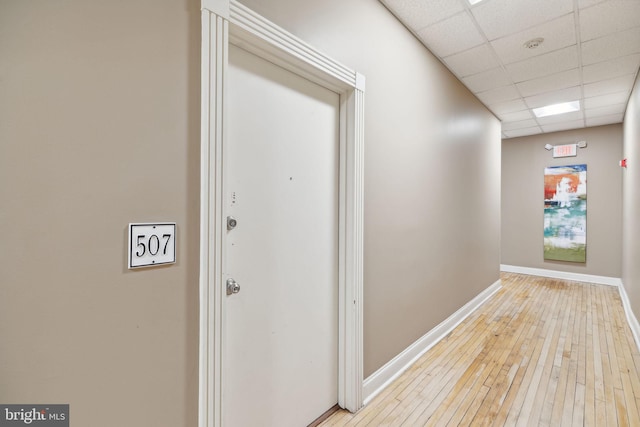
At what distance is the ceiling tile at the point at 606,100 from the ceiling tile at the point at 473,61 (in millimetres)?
2062

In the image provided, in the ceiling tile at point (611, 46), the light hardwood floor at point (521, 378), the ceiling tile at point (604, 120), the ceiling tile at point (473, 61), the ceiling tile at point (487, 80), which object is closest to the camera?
the light hardwood floor at point (521, 378)

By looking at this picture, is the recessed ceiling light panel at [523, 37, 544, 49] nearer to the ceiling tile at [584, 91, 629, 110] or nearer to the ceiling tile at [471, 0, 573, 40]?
the ceiling tile at [471, 0, 573, 40]

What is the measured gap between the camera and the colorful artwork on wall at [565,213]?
5.48 meters

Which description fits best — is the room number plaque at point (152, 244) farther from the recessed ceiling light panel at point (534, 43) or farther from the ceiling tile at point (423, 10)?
the recessed ceiling light panel at point (534, 43)

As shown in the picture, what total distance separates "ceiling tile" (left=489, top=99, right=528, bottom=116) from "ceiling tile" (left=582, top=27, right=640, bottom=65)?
1.16 m

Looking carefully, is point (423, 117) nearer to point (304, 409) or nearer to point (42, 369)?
point (304, 409)

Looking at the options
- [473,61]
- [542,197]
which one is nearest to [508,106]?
[473,61]

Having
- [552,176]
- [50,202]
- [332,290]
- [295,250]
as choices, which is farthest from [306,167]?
[552,176]

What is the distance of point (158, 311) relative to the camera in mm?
1026

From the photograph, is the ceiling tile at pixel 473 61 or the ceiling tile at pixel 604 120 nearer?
the ceiling tile at pixel 473 61

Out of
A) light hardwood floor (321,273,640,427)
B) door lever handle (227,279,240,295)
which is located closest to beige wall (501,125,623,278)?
light hardwood floor (321,273,640,427)

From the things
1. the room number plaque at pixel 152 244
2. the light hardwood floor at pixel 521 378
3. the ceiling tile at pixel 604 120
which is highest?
the ceiling tile at pixel 604 120

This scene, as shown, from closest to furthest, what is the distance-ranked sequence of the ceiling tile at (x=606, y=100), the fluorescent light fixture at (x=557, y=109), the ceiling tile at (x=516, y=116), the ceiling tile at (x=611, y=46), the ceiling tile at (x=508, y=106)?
the ceiling tile at (x=611, y=46) → the ceiling tile at (x=606, y=100) → the ceiling tile at (x=508, y=106) → the fluorescent light fixture at (x=557, y=109) → the ceiling tile at (x=516, y=116)

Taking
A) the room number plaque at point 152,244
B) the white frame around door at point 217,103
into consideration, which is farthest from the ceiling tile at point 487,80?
the room number plaque at point 152,244
